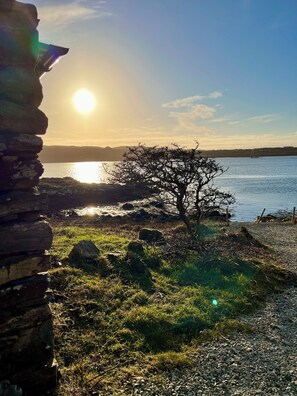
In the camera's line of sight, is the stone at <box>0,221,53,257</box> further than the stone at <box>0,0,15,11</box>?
Yes

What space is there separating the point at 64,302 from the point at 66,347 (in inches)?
81.9

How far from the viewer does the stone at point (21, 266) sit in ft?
19.8

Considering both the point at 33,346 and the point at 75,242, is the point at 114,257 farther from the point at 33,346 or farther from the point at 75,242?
the point at 33,346

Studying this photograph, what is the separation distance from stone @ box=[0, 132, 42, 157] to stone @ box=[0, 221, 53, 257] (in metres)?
1.29

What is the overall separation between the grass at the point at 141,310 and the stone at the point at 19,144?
479 cm

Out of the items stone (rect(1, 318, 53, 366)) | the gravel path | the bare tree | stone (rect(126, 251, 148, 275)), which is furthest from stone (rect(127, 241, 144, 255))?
stone (rect(1, 318, 53, 366))

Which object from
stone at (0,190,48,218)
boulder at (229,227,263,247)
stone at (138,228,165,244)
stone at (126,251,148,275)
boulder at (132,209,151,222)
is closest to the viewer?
stone at (0,190,48,218)

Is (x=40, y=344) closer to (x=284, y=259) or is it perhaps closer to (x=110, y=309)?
(x=110, y=309)

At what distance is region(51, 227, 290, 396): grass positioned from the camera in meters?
8.02

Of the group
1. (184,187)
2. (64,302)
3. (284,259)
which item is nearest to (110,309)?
(64,302)

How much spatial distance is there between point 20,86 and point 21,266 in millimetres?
3222

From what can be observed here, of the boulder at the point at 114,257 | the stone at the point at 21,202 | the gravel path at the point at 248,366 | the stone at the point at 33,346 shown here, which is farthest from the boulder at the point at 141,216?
the stone at the point at 21,202

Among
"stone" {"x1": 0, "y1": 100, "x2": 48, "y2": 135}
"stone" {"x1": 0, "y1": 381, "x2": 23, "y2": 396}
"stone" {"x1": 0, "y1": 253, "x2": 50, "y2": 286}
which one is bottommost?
"stone" {"x1": 0, "y1": 381, "x2": 23, "y2": 396}

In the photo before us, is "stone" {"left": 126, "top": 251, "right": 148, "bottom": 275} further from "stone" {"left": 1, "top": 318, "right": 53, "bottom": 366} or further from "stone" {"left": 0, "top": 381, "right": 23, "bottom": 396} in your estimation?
"stone" {"left": 0, "top": 381, "right": 23, "bottom": 396}
